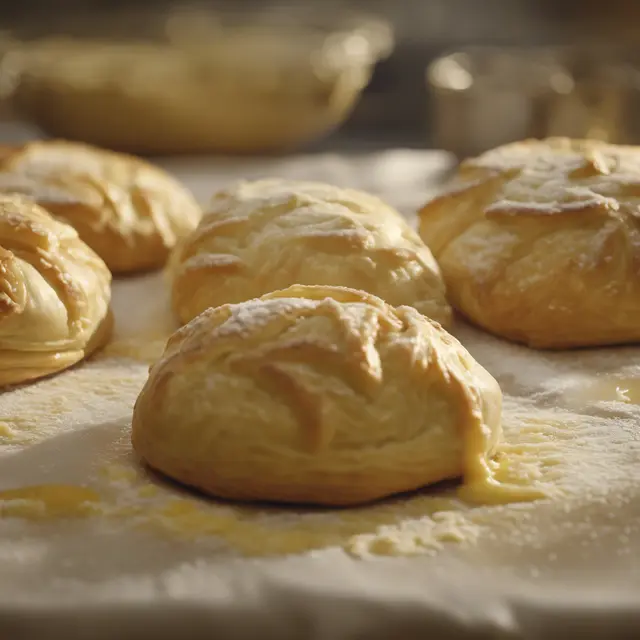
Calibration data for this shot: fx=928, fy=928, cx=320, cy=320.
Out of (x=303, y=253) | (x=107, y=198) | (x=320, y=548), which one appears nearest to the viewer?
(x=320, y=548)

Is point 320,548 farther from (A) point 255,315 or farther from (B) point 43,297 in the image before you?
(B) point 43,297

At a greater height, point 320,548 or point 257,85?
point 257,85

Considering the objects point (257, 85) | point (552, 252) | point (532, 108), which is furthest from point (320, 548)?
point (257, 85)

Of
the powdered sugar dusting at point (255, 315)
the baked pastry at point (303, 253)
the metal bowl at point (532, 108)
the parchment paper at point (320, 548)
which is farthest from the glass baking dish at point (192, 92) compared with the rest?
the powdered sugar dusting at point (255, 315)

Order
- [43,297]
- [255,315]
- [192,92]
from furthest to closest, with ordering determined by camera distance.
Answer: [192,92]
[43,297]
[255,315]

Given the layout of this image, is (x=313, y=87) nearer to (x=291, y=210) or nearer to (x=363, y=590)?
(x=291, y=210)

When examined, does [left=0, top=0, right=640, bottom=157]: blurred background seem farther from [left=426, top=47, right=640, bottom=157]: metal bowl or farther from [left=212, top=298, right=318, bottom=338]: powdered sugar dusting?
[left=212, top=298, right=318, bottom=338]: powdered sugar dusting

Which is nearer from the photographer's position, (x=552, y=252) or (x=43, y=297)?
(x=43, y=297)
